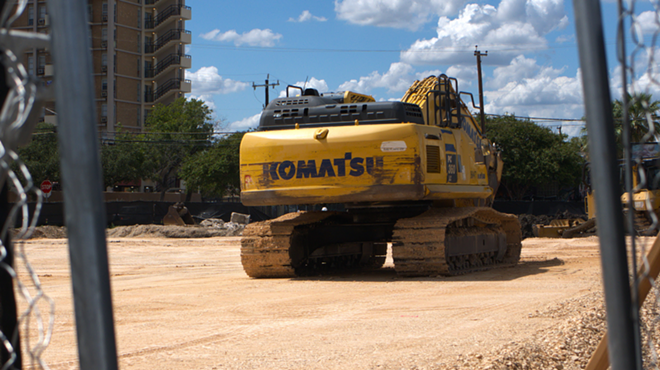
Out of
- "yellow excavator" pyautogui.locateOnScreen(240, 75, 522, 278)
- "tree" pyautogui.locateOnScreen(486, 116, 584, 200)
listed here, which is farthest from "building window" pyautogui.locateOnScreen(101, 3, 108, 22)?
"yellow excavator" pyautogui.locateOnScreen(240, 75, 522, 278)

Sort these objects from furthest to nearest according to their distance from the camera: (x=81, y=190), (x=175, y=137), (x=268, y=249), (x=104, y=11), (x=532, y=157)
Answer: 1. (x=104, y=11)
2. (x=175, y=137)
3. (x=532, y=157)
4. (x=268, y=249)
5. (x=81, y=190)

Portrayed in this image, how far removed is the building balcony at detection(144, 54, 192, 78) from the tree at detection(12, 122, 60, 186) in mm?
24255

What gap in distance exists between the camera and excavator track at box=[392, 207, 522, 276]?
11344 mm

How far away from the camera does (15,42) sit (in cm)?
207

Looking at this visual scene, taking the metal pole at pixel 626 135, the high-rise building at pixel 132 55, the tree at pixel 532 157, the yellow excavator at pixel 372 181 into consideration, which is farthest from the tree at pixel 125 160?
the metal pole at pixel 626 135

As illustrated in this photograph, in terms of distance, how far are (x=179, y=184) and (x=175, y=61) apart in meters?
15.0

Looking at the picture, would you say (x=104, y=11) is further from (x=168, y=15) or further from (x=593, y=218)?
(x=593, y=218)

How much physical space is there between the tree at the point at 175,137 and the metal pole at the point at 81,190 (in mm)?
60499

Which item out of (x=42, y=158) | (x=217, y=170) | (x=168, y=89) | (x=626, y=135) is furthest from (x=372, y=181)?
(x=168, y=89)

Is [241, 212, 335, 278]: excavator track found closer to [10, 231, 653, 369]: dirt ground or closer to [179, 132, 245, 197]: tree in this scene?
[10, 231, 653, 369]: dirt ground

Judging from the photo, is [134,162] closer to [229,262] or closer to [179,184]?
[179,184]

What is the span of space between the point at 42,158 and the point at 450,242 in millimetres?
50551

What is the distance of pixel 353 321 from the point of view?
7422 millimetres

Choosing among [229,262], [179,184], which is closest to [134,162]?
[179,184]
